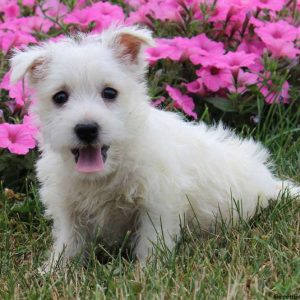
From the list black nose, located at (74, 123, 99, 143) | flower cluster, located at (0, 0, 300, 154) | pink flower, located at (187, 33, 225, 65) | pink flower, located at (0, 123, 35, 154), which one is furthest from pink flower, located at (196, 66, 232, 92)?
black nose, located at (74, 123, 99, 143)

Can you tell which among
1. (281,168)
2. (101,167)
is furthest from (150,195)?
(281,168)

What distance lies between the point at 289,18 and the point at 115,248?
301 centimetres

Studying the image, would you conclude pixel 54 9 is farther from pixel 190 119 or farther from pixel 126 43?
pixel 126 43

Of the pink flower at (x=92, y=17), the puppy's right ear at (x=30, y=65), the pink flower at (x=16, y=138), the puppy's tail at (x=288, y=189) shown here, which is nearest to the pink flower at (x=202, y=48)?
the pink flower at (x=92, y=17)

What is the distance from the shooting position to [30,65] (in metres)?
3.83

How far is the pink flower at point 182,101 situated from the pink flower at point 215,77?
189 millimetres

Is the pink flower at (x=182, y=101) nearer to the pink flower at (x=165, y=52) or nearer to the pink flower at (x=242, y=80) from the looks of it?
the pink flower at (x=165, y=52)

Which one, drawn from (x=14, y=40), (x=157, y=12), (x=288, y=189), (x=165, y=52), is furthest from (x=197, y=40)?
(x=288, y=189)

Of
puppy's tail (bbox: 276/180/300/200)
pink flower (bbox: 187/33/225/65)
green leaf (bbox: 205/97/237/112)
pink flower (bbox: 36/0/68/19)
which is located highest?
pink flower (bbox: 187/33/225/65)

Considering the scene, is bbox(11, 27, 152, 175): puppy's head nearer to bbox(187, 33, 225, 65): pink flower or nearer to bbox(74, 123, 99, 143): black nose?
bbox(74, 123, 99, 143): black nose

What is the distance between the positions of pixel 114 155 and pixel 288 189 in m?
1.31

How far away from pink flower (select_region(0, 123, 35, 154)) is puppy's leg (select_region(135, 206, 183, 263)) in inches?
47.5

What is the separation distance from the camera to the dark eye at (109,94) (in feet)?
12.4

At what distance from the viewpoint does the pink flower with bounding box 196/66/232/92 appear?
5.52 metres
